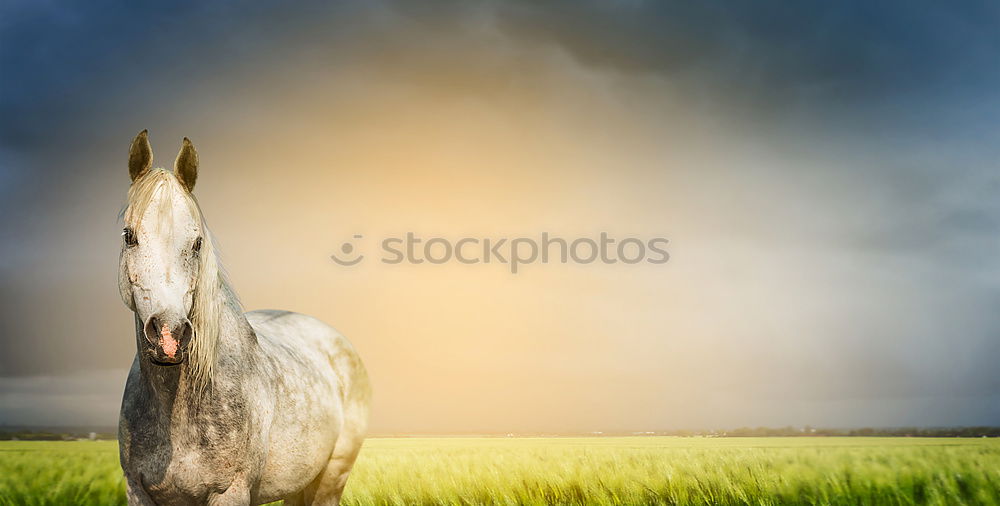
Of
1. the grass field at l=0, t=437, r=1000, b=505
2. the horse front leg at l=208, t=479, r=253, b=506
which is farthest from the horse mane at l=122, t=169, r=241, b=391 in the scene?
the grass field at l=0, t=437, r=1000, b=505

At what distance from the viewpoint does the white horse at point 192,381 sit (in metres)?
3.33

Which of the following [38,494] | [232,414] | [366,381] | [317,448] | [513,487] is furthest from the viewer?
[513,487]

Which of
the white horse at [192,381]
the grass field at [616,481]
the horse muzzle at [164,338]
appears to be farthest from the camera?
the grass field at [616,481]

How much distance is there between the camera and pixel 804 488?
7484 mm

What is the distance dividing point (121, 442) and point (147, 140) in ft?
5.58

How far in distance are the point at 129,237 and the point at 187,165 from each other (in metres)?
0.49

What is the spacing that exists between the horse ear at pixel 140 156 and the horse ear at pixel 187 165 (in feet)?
0.47

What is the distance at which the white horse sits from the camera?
10.9ft

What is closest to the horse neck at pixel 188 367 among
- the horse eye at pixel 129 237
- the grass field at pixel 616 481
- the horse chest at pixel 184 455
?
the horse chest at pixel 184 455

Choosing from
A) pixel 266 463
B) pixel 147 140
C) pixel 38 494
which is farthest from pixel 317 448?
pixel 38 494

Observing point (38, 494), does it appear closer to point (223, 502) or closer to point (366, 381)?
point (366, 381)

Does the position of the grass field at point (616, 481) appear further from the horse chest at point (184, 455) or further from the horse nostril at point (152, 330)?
the horse nostril at point (152, 330)

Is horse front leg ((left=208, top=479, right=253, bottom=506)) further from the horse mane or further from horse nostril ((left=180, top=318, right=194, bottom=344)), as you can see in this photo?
horse nostril ((left=180, top=318, right=194, bottom=344))

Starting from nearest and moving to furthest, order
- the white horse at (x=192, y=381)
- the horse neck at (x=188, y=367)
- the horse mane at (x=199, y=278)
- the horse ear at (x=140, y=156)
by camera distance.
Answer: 1. the white horse at (x=192, y=381)
2. the horse mane at (x=199, y=278)
3. the horse ear at (x=140, y=156)
4. the horse neck at (x=188, y=367)
